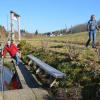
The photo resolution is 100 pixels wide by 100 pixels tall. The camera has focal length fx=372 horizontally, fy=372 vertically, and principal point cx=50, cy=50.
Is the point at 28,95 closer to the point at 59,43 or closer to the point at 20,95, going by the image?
the point at 20,95

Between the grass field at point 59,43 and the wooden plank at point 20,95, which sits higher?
the grass field at point 59,43

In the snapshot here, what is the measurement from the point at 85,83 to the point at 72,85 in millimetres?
413

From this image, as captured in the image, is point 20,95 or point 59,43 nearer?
point 20,95

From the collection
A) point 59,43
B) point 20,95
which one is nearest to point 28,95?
point 20,95

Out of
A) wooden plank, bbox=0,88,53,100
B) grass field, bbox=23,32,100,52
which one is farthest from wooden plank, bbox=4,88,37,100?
grass field, bbox=23,32,100,52

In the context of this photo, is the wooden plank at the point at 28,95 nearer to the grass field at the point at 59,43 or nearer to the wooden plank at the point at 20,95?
the wooden plank at the point at 20,95

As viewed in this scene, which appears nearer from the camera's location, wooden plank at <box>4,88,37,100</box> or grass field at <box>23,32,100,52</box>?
wooden plank at <box>4,88,37,100</box>

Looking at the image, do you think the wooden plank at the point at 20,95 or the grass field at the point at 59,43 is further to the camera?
the grass field at the point at 59,43

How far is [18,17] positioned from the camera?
36469 millimetres

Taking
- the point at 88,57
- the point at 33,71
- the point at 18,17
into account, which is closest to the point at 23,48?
the point at 18,17

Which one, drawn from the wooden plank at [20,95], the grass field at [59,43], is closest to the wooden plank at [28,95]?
the wooden plank at [20,95]

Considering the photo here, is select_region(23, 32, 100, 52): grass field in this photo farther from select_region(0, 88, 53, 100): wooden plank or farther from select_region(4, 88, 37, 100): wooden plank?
select_region(4, 88, 37, 100): wooden plank

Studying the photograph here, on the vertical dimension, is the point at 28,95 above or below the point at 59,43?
below

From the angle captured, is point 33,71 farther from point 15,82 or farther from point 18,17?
point 18,17
